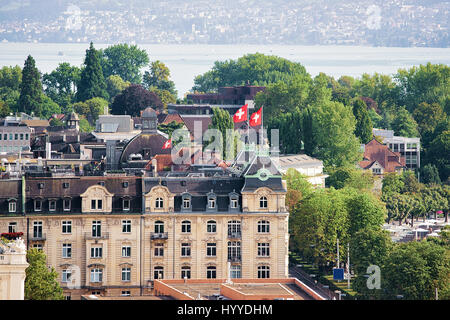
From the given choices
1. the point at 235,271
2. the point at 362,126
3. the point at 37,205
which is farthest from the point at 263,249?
the point at 362,126

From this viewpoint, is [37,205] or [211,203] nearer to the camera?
[37,205]

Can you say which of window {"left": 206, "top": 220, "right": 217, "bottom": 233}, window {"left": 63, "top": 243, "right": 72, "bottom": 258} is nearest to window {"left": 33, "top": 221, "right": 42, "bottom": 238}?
window {"left": 63, "top": 243, "right": 72, "bottom": 258}

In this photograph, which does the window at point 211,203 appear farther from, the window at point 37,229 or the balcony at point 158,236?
the window at point 37,229

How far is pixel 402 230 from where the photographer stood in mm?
124625

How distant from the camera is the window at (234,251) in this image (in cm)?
8044

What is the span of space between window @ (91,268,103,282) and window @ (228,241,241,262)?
7.67m

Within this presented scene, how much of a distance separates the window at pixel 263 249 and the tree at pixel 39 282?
45.8 feet

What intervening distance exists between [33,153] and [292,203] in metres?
38.7

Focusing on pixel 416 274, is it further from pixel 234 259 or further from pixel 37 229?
pixel 37 229

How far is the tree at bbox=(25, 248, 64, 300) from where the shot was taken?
67312 mm

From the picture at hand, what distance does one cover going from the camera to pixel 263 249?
80.6 meters

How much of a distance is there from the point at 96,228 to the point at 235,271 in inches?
336
